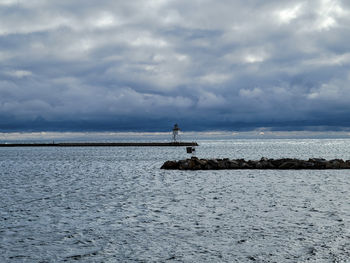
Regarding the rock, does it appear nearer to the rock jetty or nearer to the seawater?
the rock jetty

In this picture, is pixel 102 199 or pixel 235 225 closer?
pixel 235 225

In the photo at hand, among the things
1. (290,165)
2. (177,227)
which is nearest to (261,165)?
(290,165)

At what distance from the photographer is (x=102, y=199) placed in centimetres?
2275

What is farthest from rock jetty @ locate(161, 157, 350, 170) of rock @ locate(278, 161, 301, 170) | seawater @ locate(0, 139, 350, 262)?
seawater @ locate(0, 139, 350, 262)

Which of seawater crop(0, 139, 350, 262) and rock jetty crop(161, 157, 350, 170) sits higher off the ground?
seawater crop(0, 139, 350, 262)

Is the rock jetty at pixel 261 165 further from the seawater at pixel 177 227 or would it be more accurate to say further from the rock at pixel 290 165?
the seawater at pixel 177 227

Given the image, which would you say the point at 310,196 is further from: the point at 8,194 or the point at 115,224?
the point at 8,194

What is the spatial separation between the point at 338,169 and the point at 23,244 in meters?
41.0

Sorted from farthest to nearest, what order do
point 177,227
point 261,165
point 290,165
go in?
point 261,165 → point 290,165 → point 177,227

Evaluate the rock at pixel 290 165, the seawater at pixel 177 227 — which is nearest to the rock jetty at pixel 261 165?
the rock at pixel 290 165

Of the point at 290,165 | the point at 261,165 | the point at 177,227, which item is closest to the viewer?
the point at 177,227

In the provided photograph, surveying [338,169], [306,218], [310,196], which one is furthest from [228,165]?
[306,218]

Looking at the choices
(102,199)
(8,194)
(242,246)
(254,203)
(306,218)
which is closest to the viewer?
(242,246)

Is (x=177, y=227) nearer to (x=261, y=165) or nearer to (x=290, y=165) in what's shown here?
(x=261, y=165)
